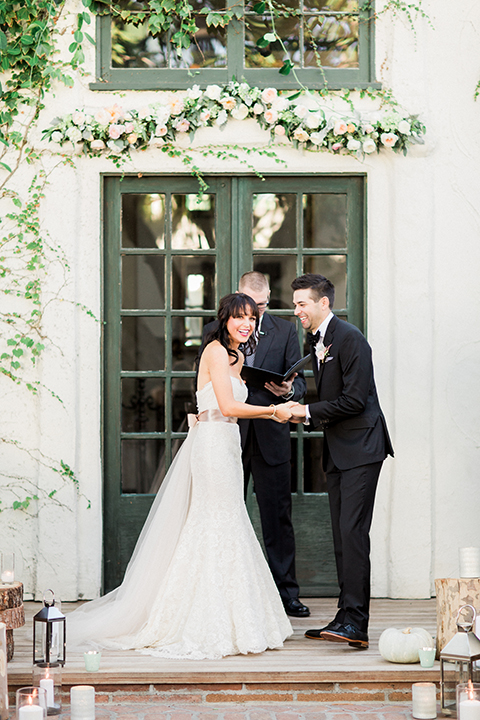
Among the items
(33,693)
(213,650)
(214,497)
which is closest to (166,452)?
(214,497)

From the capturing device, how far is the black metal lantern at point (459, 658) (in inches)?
138

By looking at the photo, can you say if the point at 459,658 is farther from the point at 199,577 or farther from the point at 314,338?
the point at 314,338

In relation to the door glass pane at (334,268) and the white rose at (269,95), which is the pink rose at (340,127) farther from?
the door glass pane at (334,268)

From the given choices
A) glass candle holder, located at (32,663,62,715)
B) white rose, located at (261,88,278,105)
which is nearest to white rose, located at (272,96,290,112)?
white rose, located at (261,88,278,105)

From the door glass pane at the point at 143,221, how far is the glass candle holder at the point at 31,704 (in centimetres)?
326

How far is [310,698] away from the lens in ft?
12.8

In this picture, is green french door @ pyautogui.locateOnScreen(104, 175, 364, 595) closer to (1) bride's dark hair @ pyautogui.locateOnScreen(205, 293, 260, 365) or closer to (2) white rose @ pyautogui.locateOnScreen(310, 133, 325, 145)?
(2) white rose @ pyautogui.locateOnScreen(310, 133, 325, 145)

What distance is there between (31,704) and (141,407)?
9.10ft

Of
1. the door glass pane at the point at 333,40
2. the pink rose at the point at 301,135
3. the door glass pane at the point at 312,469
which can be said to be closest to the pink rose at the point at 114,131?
the pink rose at the point at 301,135

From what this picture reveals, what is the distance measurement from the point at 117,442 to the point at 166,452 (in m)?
0.34

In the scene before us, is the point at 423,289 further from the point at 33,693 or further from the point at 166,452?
the point at 33,693

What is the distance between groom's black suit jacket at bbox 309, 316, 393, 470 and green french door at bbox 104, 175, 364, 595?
4.30 ft

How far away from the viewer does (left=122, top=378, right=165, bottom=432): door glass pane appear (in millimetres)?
5688

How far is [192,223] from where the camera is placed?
224 inches
